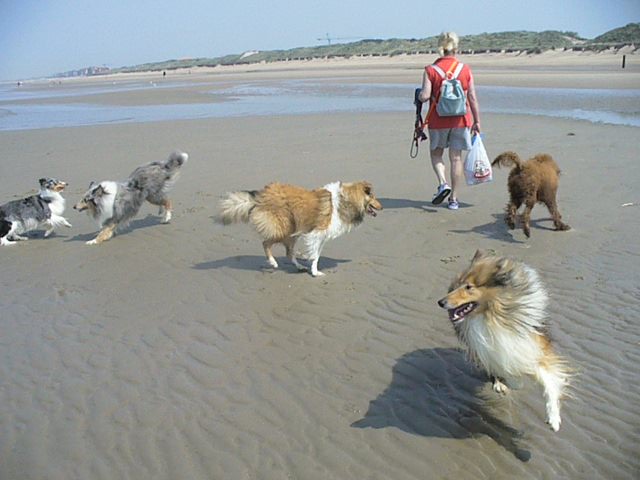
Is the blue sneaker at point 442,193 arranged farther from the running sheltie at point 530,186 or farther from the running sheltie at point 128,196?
the running sheltie at point 128,196

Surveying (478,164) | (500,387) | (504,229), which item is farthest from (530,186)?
(500,387)

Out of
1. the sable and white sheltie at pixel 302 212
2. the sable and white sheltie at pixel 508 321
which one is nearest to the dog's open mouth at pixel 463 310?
the sable and white sheltie at pixel 508 321

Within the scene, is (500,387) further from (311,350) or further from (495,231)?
(495,231)

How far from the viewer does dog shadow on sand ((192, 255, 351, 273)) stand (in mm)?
6504

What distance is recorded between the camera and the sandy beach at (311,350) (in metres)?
3.48

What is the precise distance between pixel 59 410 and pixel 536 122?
1274 cm

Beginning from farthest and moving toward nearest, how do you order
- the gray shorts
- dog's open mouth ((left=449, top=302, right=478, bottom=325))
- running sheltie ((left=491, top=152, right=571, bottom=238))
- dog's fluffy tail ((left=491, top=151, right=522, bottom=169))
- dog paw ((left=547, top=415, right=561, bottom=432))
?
1. the gray shorts
2. dog's fluffy tail ((left=491, top=151, right=522, bottom=169))
3. running sheltie ((left=491, top=152, right=571, bottom=238))
4. dog's open mouth ((left=449, top=302, right=478, bottom=325))
5. dog paw ((left=547, top=415, right=561, bottom=432))

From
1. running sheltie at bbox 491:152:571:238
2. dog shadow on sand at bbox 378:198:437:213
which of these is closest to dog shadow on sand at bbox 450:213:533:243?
running sheltie at bbox 491:152:571:238

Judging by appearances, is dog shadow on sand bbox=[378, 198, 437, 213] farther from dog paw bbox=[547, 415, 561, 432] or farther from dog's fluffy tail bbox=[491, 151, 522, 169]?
dog paw bbox=[547, 415, 561, 432]

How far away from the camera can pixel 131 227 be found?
847cm

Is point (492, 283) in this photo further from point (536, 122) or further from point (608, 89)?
point (608, 89)

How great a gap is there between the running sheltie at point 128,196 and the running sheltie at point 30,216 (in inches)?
11.8

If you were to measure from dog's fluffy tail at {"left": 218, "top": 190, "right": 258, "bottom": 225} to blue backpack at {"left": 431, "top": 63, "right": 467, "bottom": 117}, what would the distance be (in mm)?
2809

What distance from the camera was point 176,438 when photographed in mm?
3686
